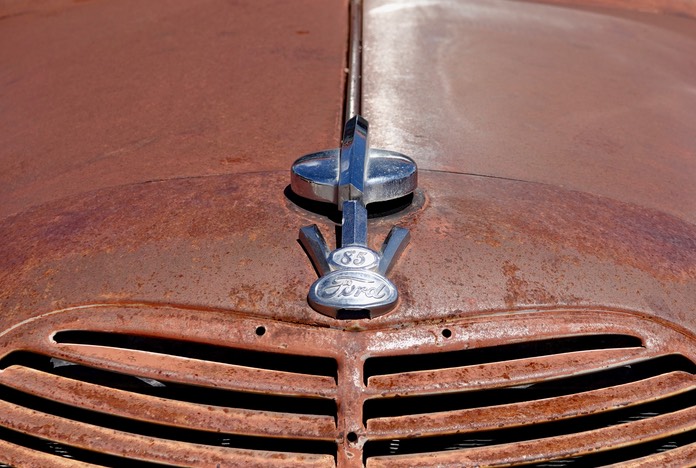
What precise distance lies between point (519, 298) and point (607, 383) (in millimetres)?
254

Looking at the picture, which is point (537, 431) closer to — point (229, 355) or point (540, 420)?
point (540, 420)

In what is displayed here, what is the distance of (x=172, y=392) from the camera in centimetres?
128

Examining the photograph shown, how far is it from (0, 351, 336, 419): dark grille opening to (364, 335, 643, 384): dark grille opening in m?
0.11

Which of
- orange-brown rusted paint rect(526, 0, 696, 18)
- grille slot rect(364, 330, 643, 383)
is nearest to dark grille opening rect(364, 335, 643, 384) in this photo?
grille slot rect(364, 330, 643, 383)

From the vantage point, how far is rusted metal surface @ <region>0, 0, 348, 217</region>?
1713 millimetres

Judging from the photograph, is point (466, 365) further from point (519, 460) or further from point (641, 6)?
point (641, 6)

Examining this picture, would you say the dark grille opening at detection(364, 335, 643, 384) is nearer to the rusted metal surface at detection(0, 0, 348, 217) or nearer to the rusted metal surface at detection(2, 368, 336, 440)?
the rusted metal surface at detection(2, 368, 336, 440)

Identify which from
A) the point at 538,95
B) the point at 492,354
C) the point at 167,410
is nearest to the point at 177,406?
the point at 167,410

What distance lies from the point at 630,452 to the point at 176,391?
0.74m

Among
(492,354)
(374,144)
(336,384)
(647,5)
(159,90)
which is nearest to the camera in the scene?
(336,384)

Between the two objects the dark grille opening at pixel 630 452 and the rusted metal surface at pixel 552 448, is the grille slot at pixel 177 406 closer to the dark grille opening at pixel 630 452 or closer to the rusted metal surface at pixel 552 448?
the rusted metal surface at pixel 552 448

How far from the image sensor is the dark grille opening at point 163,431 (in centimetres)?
119

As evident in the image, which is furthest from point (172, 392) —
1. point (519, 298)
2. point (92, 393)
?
point (519, 298)

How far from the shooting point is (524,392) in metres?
1.32
